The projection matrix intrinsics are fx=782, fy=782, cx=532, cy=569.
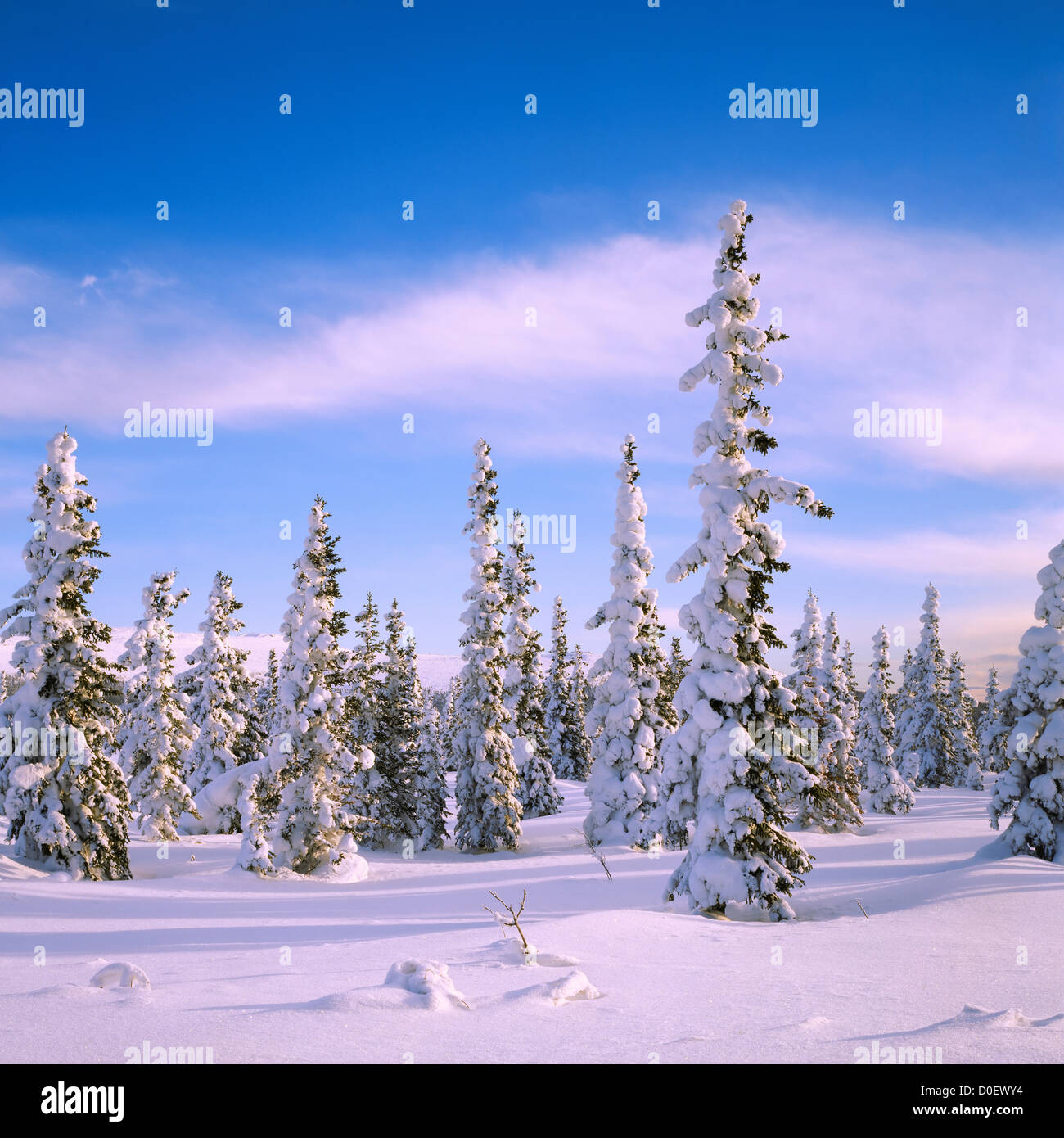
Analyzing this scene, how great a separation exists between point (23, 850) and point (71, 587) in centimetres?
772

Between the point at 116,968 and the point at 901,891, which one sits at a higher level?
the point at 116,968

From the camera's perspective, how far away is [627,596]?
30391mm

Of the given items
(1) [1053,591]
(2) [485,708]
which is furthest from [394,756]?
(1) [1053,591]

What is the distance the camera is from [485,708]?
33938 mm

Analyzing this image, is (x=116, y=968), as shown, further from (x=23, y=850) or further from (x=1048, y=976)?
(x=23, y=850)

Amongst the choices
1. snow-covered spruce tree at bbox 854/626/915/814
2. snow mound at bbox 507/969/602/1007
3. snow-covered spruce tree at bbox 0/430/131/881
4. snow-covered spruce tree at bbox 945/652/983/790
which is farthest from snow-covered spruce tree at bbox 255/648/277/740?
snow-covered spruce tree at bbox 945/652/983/790

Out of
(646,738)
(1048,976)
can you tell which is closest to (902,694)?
(646,738)

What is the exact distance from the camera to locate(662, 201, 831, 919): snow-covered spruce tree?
1523cm

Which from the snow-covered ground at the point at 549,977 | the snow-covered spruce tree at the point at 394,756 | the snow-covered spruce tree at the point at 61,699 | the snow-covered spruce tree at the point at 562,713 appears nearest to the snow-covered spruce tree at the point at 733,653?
the snow-covered ground at the point at 549,977

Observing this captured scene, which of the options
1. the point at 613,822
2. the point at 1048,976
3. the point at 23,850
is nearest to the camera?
the point at 1048,976

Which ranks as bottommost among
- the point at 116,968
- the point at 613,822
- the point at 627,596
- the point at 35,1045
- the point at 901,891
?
the point at 613,822

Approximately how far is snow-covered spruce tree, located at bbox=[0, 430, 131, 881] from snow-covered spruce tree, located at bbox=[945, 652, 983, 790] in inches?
2377

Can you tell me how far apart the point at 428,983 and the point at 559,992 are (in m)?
1.21

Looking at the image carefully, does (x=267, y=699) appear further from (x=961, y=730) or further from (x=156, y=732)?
(x=961, y=730)
